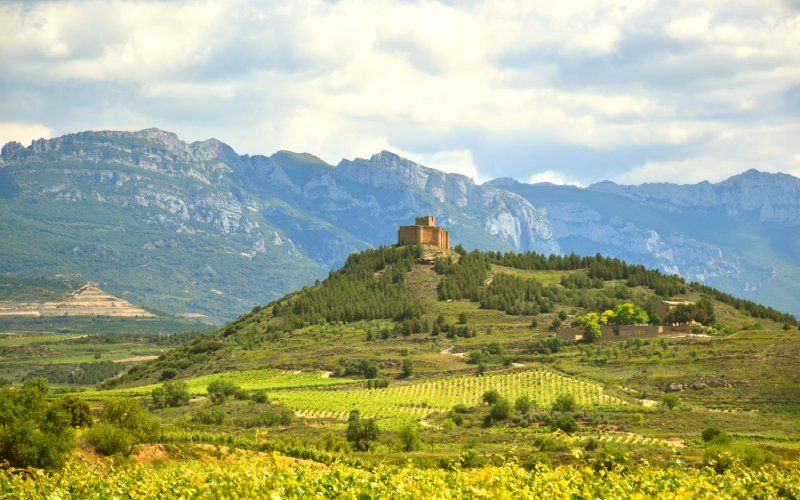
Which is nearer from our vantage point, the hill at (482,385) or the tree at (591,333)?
the hill at (482,385)

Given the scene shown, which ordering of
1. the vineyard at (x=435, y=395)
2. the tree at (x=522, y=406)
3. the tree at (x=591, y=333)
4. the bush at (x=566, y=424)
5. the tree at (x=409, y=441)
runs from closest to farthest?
1. the tree at (x=409, y=441)
2. the bush at (x=566, y=424)
3. the tree at (x=522, y=406)
4. the vineyard at (x=435, y=395)
5. the tree at (x=591, y=333)

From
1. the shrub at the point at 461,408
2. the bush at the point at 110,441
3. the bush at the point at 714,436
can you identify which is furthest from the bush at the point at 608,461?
the shrub at the point at 461,408

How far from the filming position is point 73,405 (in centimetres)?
7869

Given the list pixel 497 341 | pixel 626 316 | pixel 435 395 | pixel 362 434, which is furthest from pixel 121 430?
pixel 626 316

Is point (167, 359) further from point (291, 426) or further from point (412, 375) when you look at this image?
point (291, 426)

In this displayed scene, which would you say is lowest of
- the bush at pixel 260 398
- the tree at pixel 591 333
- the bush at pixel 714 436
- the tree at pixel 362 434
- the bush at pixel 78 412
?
the bush at pixel 260 398

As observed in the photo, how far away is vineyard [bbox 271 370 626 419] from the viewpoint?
112m

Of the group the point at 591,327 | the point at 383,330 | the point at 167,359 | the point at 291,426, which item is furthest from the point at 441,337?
the point at 291,426

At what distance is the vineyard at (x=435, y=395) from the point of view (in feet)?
366

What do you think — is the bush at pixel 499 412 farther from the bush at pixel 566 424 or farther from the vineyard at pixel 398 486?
the vineyard at pixel 398 486

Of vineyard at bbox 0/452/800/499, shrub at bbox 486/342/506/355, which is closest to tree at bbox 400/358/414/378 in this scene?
shrub at bbox 486/342/506/355

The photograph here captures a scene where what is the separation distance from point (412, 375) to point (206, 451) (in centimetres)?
7451

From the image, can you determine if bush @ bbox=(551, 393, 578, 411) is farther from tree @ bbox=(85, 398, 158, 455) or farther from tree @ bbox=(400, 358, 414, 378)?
tree @ bbox=(85, 398, 158, 455)

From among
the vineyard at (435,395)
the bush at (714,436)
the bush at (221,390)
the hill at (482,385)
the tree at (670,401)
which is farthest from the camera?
the bush at (221,390)
